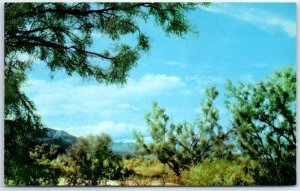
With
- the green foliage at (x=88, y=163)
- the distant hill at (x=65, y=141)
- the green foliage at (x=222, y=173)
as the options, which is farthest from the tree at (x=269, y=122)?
the green foliage at (x=88, y=163)

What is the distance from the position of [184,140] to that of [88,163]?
78 centimetres

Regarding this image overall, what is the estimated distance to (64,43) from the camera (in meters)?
5.70

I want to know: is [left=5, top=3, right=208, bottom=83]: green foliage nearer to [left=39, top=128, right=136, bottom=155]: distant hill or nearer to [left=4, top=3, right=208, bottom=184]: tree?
[left=4, top=3, right=208, bottom=184]: tree

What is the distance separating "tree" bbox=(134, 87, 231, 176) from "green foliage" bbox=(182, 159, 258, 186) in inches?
2.4

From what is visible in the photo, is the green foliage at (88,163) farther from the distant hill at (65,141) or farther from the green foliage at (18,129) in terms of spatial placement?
the green foliage at (18,129)

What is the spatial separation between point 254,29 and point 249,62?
0.85ft

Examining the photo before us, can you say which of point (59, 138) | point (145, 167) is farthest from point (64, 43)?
point (145, 167)

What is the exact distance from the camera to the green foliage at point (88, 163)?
18.4 feet

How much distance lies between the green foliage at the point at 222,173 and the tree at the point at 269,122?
0.08 meters

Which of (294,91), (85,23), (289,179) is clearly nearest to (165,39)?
(85,23)

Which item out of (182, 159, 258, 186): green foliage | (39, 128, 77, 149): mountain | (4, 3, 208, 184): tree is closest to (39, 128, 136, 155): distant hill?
(39, 128, 77, 149): mountain

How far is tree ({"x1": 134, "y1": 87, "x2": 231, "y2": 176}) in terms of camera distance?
5.60 metres

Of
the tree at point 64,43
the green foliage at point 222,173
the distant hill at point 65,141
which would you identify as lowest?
the green foliage at point 222,173

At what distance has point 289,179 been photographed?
5531mm
